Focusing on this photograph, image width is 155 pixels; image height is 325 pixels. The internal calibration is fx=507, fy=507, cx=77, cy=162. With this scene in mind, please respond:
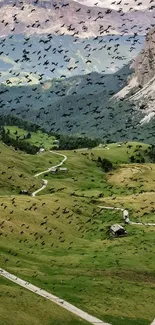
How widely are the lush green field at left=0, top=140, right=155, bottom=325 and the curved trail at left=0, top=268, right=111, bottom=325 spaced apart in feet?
5.46

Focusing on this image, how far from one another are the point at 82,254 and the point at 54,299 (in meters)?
43.6

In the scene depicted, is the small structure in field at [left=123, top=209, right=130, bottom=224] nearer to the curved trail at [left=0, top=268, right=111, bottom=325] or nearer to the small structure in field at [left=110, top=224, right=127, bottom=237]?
the small structure in field at [left=110, top=224, right=127, bottom=237]

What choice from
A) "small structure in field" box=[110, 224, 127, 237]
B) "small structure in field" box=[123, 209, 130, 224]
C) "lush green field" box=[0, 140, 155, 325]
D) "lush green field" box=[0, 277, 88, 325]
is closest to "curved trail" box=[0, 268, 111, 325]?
"lush green field" box=[0, 277, 88, 325]

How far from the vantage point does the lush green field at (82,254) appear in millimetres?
79312

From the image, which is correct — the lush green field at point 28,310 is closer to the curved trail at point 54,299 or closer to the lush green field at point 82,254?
the curved trail at point 54,299

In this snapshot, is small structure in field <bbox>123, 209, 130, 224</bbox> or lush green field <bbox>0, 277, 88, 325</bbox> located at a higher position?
lush green field <bbox>0, 277, 88, 325</bbox>

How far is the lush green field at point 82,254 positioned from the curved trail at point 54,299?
1.66m

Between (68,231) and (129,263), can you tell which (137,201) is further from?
(129,263)

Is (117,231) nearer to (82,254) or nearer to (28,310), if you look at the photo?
(82,254)

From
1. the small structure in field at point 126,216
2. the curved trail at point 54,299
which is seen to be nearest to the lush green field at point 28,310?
the curved trail at point 54,299

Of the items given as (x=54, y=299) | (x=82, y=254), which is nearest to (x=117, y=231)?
(x=82, y=254)

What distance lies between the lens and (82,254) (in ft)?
384

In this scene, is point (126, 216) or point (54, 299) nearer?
point (54, 299)

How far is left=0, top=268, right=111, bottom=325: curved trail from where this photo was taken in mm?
69312
